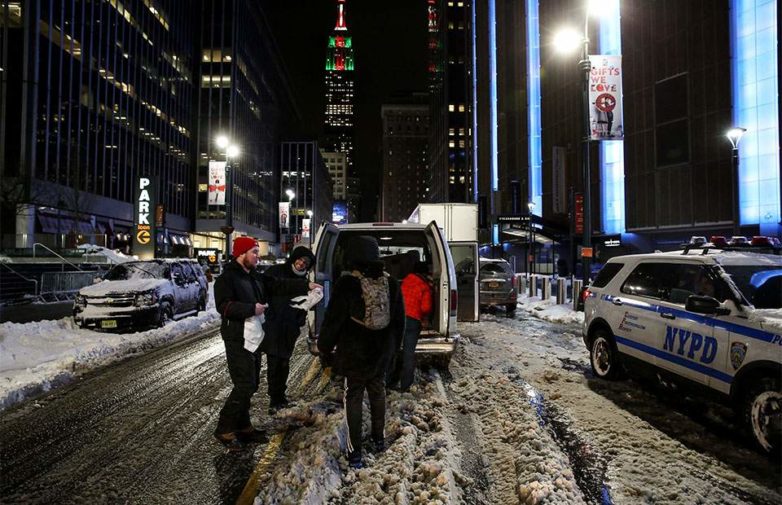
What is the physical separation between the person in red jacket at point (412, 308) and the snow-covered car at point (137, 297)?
787cm

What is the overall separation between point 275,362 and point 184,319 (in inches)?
365

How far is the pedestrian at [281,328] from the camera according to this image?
5273 millimetres

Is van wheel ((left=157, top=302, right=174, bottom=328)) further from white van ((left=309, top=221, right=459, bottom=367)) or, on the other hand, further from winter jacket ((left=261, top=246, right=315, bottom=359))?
winter jacket ((left=261, top=246, right=315, bottom=359))

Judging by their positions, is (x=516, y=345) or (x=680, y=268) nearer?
A: (x=680, y=268)

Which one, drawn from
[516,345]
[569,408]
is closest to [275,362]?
[569,408]

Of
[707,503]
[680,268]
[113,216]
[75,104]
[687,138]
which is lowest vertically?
[707,503]

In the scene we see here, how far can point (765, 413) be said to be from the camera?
4137mm

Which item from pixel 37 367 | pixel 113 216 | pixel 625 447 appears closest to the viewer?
pixel 625 447

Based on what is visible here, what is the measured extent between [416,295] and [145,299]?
8.24 meters

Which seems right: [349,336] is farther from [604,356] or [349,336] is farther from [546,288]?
[546,288]

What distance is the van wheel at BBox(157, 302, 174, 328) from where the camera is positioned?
11.6 m

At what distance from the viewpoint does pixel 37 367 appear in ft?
23.9

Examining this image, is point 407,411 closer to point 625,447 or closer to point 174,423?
point 625,447

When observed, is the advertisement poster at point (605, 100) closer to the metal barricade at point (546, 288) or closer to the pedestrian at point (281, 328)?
the metal barricade at point (546, 288)
